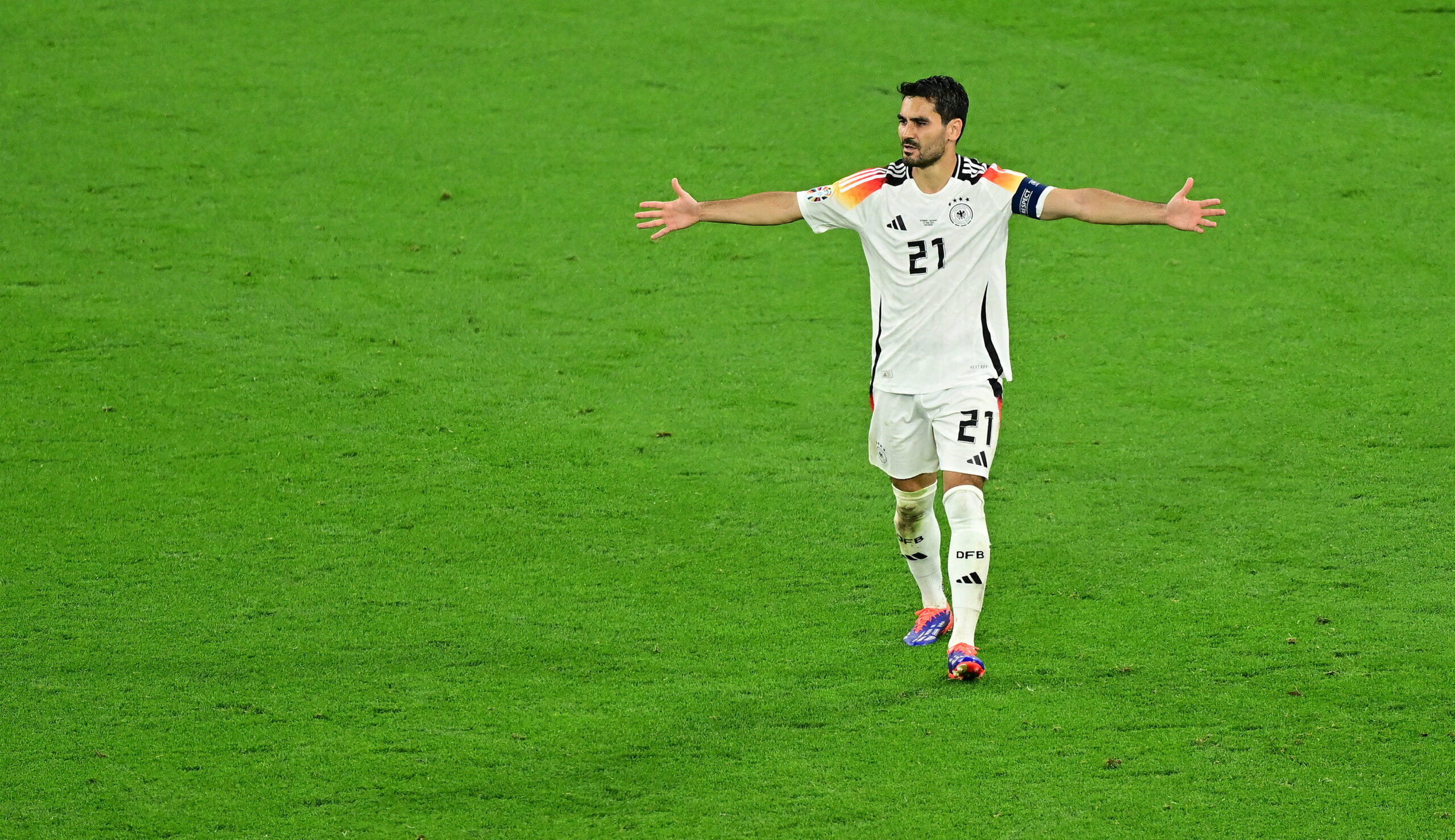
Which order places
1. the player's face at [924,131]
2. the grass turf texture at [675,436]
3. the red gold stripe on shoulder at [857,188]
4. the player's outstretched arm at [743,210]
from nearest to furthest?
the grass turf texture at [675,436], the player's face at [924,131], the red gold stripe on shoulder at [857,188], the player's outstretched arm at [743,210]

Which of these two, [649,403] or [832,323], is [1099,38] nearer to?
[832,323]

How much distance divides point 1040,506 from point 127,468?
17.1 feet

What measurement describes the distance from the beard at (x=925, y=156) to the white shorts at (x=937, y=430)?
0.93 meters

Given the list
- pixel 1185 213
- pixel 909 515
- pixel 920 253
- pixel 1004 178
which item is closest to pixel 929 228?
pixel 920 253

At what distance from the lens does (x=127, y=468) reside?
344 inches

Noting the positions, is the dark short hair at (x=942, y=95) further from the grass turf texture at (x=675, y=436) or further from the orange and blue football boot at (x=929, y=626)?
the grass turf texture at (x=675, y=436)

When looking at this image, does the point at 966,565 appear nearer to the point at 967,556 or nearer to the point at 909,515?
the point at 967,556

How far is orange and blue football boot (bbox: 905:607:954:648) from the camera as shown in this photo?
6668 mm

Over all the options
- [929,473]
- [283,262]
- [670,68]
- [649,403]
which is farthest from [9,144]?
[929,473]

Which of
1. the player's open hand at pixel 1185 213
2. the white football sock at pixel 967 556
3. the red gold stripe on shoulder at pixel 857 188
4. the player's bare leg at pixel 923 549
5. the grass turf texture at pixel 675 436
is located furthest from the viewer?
the player's bare leg at pixel 923 549

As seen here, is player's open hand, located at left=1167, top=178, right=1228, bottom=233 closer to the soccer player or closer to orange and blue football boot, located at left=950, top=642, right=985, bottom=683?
the soccer player

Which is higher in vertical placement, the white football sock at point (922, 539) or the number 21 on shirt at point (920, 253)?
the number 21 on shirt at point (920, 253)

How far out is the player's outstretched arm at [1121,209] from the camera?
5.87m

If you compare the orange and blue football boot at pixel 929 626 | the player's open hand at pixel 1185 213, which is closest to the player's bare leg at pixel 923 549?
the orange and blue football boot at pixel 929 626
